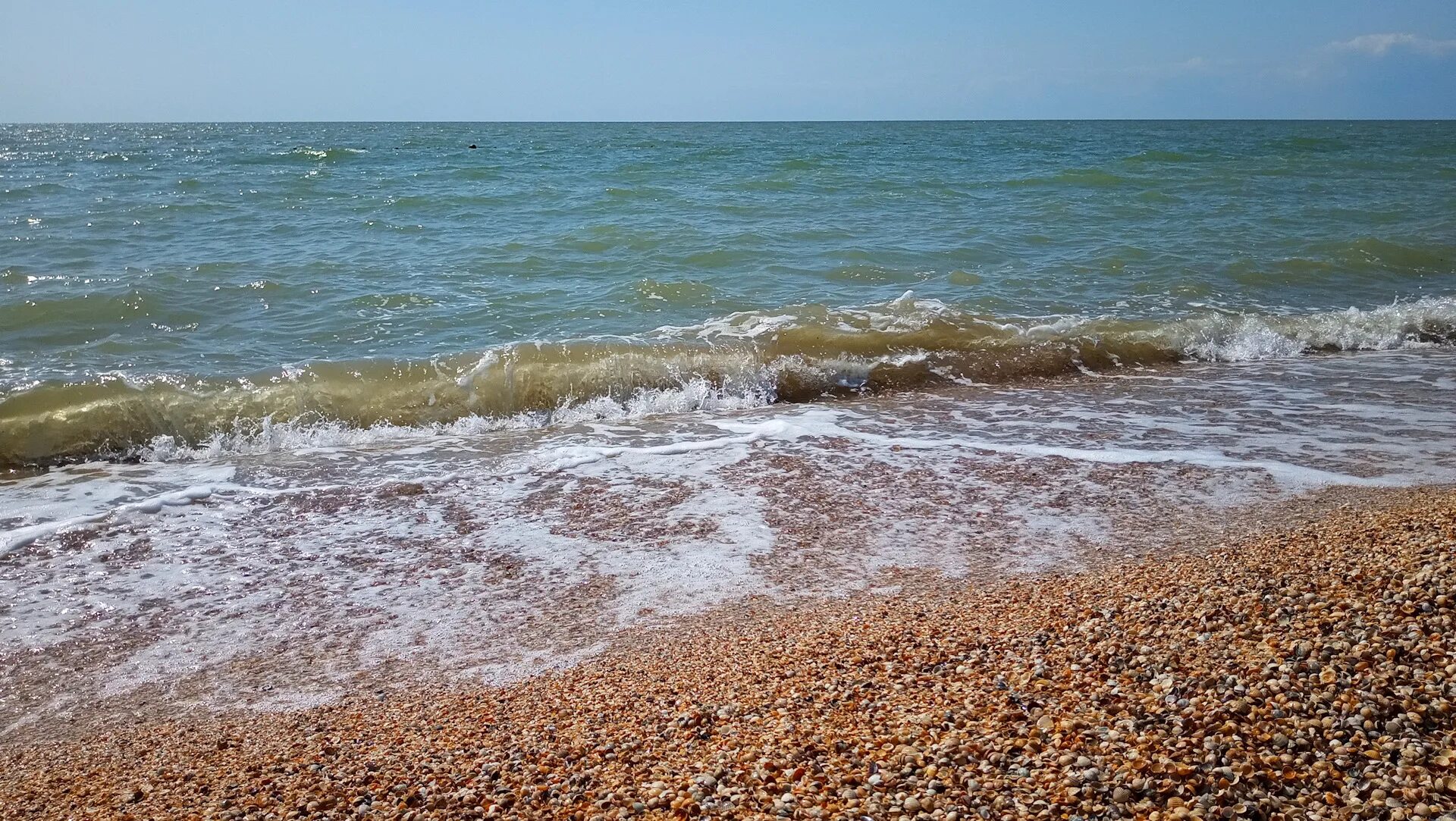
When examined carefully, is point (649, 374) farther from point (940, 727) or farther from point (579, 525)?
point (940, 727)

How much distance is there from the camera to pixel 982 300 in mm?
10266

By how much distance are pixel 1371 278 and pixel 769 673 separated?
1214 centimetres

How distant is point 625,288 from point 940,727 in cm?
884

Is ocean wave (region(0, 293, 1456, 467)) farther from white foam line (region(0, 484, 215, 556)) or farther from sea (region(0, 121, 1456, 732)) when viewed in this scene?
white foam line (region(0, 484, 215, 556))

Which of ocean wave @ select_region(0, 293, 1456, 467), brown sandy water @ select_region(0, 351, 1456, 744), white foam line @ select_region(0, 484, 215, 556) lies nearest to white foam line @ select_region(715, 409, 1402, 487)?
brown sandy water @ select_region(0, 351, 1456, 744)

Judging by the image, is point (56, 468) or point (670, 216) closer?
point (56, 468)

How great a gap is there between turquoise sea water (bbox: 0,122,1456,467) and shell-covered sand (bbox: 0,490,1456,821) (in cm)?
425

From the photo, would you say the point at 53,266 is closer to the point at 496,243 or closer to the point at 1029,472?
the point at 496,243

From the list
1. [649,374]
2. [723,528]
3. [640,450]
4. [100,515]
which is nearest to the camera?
[723,528]

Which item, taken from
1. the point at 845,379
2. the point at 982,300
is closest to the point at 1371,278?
the point at 982,300

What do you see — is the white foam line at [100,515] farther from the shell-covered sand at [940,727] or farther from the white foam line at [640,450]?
the shell-covered sand at [940,727]

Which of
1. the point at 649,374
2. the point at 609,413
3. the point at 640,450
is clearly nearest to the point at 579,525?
the point at 640,450

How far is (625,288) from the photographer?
10977 millimetres

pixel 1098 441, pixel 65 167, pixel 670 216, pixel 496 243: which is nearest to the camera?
pixel 1098 441
